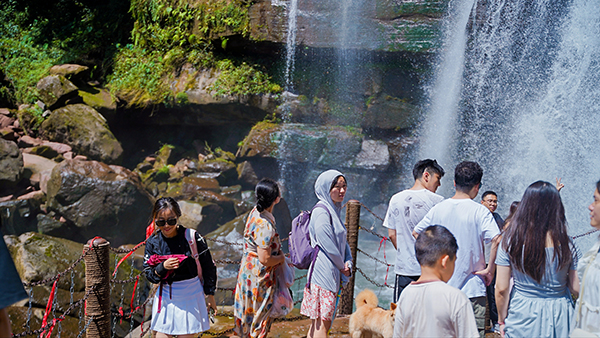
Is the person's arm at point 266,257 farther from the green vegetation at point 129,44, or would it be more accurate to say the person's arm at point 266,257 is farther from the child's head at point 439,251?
the green vegetation at point 129,44

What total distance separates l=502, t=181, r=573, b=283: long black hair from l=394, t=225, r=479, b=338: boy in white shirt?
0.64m

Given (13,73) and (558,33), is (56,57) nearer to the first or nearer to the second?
(13,73)

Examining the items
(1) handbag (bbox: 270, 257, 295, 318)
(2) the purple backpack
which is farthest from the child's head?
(1) handbag (bbox: 270, 257, 295, 318)

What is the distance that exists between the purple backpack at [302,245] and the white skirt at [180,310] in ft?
2.70

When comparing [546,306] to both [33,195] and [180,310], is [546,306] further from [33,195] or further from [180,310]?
[33,195]

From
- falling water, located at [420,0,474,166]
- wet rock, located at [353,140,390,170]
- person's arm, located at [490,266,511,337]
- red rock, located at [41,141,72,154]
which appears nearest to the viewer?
person's arm, located at [490,266,511,337]

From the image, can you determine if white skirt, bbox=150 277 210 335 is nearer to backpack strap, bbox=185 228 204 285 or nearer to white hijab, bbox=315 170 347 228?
backpack strap, bbox=185 228 204 285

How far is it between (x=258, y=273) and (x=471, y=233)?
1.63 meters

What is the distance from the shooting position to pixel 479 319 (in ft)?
10.5

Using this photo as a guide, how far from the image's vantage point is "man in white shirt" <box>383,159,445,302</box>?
12.1ft


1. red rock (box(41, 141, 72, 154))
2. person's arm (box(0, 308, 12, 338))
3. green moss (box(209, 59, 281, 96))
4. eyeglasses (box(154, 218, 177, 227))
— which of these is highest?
green moss (box(209, 59, 281, 96))

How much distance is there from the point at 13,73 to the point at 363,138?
37.5 ft

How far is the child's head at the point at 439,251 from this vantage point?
214 centimetres

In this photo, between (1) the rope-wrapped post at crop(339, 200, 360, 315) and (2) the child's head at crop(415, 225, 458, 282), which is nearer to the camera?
(2) the child's head at crop(415, 225, 458, 282)
